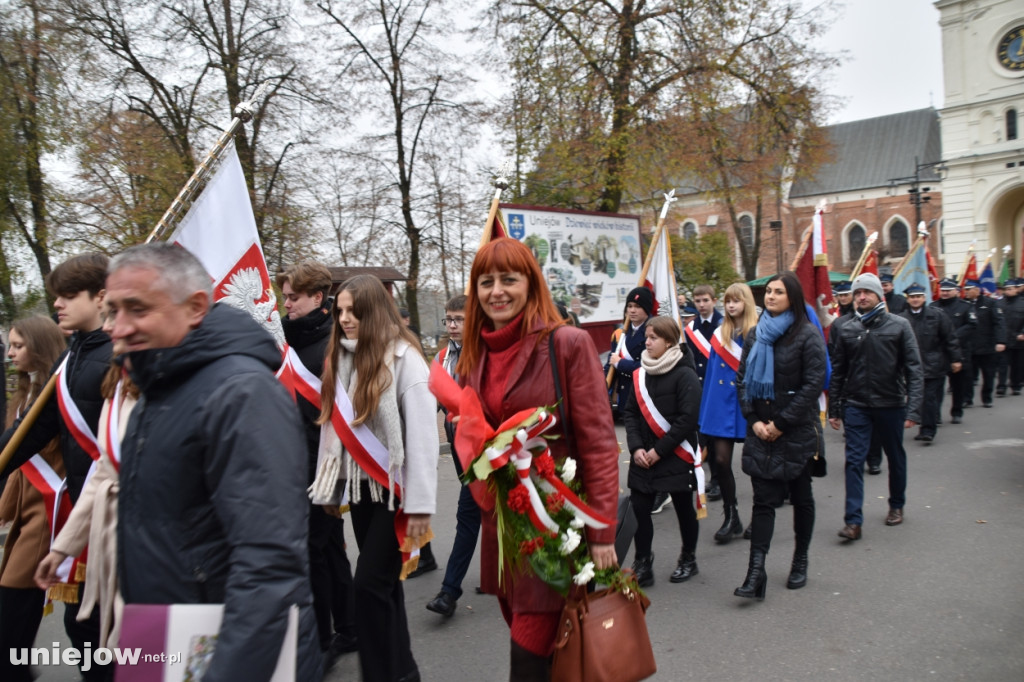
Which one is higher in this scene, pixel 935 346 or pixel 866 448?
pixel 935 346

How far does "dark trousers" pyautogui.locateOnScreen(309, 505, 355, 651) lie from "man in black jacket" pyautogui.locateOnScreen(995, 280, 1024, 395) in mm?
11829

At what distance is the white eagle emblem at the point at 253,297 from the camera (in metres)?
3.89

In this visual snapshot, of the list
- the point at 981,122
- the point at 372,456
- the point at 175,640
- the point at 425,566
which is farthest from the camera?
the point at 981,122

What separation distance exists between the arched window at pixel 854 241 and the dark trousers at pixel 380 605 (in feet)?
219

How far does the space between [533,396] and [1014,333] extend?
12.9 m

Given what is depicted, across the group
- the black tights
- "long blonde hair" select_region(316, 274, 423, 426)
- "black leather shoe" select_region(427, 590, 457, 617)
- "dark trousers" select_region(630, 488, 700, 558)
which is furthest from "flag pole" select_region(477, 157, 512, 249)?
the black tights

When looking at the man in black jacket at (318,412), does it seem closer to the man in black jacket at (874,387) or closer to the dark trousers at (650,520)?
the dark trousers at (650,520)

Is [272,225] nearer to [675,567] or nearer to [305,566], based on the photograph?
[675,567]

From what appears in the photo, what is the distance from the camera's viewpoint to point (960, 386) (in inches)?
411

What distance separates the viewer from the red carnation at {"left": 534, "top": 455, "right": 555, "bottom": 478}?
2.57 meters

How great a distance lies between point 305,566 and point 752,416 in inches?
145

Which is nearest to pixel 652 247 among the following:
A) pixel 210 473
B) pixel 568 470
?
pixel 568 470

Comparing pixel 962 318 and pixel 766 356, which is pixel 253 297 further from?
pixel 962 318

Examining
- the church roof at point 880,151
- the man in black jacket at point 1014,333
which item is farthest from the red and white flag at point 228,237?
the church roof at point 880,151
